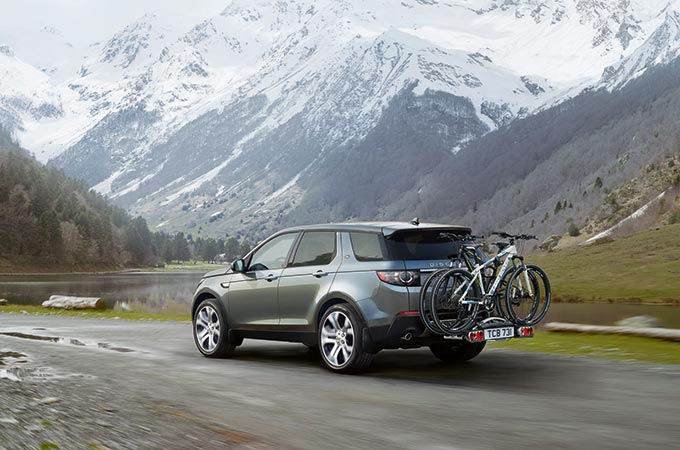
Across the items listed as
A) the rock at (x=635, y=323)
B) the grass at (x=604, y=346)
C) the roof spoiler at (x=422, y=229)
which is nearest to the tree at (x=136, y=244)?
the rock at (x=635, y=323)

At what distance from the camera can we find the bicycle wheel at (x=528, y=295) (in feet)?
38.0

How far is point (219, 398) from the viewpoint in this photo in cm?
962

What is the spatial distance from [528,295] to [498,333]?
80cm

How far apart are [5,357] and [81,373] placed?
9.90 ft

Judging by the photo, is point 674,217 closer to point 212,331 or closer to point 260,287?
point 212,331

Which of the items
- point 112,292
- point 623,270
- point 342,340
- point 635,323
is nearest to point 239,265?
point 342,340

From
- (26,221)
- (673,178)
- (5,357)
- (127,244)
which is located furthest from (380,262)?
(127,244)

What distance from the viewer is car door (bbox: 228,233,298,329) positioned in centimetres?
1343

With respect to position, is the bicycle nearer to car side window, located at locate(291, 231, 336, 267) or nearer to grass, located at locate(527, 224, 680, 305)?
car side window, located at locate(291, 231, 336, 267)

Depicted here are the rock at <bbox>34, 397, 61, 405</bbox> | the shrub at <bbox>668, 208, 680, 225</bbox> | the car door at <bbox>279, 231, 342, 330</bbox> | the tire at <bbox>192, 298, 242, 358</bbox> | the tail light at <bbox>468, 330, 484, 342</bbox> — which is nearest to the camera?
the rock at <bbox>34, 397, 61, 405</bbox>

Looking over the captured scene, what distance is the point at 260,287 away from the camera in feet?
44.9

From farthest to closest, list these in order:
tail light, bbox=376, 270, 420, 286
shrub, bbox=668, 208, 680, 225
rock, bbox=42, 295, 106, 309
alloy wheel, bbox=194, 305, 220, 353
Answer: shrub, bbox=668, 208, 680, 225
rock, bbox=42, 295, 106, 309
alloy wheel, bbox=194, 305, 220, 353
tail light, bbox=376, 270, 420, 286

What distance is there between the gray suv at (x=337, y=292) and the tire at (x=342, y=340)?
0.01 metres

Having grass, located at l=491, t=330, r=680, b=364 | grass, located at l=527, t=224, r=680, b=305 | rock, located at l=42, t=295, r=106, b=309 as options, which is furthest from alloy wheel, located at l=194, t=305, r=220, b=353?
grass, located at l=527, t=224, r=680, b=305
